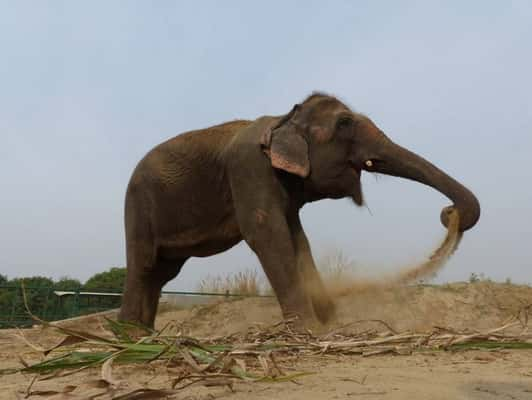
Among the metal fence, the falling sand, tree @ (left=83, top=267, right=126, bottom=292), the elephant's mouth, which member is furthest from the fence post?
tree @ (left=83, top=267, right=126, bottom=292)

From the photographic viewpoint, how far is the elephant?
452 centimetres

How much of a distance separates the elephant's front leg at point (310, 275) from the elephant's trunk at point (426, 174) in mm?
918

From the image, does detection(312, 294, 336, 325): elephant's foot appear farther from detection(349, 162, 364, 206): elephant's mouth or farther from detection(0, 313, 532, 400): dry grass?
detection(0, 313, 532, 400): dry grass

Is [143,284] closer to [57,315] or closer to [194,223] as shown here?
[194,223]

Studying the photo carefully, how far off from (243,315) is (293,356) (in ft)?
18.5

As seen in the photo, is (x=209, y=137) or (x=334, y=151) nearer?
(x=334, y=151)

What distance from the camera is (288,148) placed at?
4828 millimetres

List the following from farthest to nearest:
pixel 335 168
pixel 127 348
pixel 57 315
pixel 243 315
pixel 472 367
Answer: pixel 57 315 < pixel 243 315 < pixel 335 168 < pixel 472 367 < pixel 127 348

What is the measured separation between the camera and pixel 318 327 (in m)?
4.18

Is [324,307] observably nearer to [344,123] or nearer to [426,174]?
[426,174]

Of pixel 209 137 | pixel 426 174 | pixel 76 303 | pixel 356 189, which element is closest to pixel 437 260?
pixel 426 174

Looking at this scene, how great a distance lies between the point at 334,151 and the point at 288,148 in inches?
15.1

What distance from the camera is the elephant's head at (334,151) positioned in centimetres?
476

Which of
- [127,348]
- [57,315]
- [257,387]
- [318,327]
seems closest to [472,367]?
[257,387]
